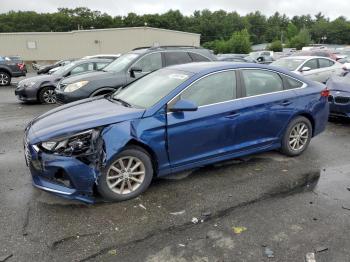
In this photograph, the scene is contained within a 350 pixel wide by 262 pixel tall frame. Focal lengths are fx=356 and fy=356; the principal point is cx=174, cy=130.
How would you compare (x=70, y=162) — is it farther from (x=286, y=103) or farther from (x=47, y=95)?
(x=47, y=95)

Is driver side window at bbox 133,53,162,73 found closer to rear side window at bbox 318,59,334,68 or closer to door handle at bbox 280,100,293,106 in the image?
door handle at bbox 280,100,293,106

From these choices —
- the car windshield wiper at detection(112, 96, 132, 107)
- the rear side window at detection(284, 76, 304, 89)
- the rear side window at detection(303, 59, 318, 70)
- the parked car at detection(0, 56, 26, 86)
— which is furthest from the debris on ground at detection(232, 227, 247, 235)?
the parked car at detection(0, 56, 26, 86)

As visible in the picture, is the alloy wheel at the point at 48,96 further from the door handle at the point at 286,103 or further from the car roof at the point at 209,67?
the door handle at the point at 286,103

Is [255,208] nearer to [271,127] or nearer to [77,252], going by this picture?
[271,127]

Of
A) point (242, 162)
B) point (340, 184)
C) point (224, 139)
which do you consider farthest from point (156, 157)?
point (340, 184)

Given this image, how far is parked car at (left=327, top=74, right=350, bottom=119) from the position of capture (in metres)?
7.95

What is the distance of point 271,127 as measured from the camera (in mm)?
5355

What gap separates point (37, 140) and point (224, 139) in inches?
93.9

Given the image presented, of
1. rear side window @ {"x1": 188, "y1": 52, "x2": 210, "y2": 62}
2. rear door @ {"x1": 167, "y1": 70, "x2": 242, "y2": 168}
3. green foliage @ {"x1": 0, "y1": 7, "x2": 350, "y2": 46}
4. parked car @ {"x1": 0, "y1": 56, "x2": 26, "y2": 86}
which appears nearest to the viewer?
rear door @ {"x1": 167, "y1": 70, "x2": 242, "y2": 168}

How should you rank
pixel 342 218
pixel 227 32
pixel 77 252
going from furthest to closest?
pixel 227 32, pixel 342 218, pixel 77 252

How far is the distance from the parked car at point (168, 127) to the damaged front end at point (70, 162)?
0.01 metres

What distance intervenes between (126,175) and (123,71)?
513 centimetres

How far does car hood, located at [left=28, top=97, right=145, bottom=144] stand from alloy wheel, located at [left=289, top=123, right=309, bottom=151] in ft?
8.79

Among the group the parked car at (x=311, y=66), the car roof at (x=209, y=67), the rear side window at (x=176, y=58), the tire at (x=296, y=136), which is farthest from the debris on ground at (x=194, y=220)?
the parked car at (x=311, y=66)
